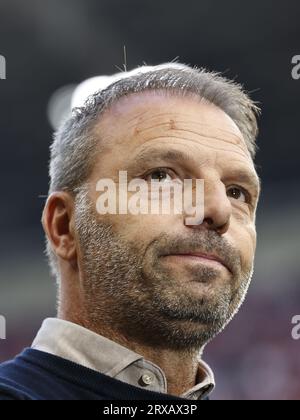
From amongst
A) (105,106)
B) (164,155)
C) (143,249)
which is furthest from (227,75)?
(143,249)

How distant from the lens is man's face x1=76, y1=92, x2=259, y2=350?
125 cm

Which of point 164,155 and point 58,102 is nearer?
point 164,155

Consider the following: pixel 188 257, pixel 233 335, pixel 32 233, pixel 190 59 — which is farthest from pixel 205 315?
pixel 32 233

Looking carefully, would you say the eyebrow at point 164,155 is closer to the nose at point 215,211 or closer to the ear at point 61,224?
the nose at point 215,211

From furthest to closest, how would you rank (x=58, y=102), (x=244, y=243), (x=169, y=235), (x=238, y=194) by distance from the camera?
1. (x=58, y=102)
2. (x=238, y=194)
3. (x=244, y=243)
4. (x=169, y=235)

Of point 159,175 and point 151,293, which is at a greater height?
point 159,175

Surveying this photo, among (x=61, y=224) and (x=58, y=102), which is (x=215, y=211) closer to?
(x=61, y=224)

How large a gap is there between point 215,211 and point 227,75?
352 cm

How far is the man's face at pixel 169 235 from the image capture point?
1249 millimetres

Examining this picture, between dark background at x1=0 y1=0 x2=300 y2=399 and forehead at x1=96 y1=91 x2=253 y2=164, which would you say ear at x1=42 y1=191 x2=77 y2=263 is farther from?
dark background at x1=0 y1=0 x2=300 y2=399

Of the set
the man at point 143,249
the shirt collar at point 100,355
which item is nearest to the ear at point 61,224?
the man at point 143,249

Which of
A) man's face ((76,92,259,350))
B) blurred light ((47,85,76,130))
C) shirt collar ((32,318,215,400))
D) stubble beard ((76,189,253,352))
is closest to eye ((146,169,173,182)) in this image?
man's face ((76,92,259,350))

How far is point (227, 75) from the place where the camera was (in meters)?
4.62
